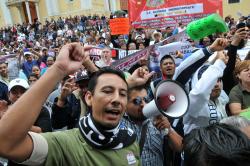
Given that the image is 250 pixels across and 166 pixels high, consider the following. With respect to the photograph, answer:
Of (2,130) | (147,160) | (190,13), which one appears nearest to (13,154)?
(2,130)

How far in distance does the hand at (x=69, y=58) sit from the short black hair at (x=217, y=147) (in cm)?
62

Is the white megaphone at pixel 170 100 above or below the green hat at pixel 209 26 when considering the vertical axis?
below

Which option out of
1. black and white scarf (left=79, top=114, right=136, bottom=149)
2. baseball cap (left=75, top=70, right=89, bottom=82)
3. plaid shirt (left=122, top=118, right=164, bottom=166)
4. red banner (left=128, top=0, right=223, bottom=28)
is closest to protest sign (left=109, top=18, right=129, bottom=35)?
red banner (left=128, top=0, right=223, bottom=28)

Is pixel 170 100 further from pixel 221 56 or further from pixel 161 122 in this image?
pixel 221 56

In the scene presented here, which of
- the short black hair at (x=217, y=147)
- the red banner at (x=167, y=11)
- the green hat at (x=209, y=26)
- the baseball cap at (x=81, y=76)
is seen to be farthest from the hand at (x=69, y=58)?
the red banner at (x=167, y=11)

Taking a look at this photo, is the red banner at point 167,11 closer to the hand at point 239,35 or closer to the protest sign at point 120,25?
the protest sign at point 120,25

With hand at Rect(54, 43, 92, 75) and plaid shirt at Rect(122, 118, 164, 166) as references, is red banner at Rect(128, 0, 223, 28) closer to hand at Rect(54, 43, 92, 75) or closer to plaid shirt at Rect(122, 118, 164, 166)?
plaid shirt at Rect(122, 118, 164, 166)

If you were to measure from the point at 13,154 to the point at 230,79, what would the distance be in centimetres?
312

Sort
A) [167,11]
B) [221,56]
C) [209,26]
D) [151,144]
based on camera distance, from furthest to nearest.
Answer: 1. [167,11]
2. [209,26]
3. [221,56]
4. [151,144]

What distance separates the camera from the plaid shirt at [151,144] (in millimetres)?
2242

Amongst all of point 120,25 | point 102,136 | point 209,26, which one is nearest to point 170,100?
point 102,136

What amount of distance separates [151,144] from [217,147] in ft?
3.76

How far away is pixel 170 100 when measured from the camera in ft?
7.26

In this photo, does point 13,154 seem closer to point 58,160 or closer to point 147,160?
point 58,160
